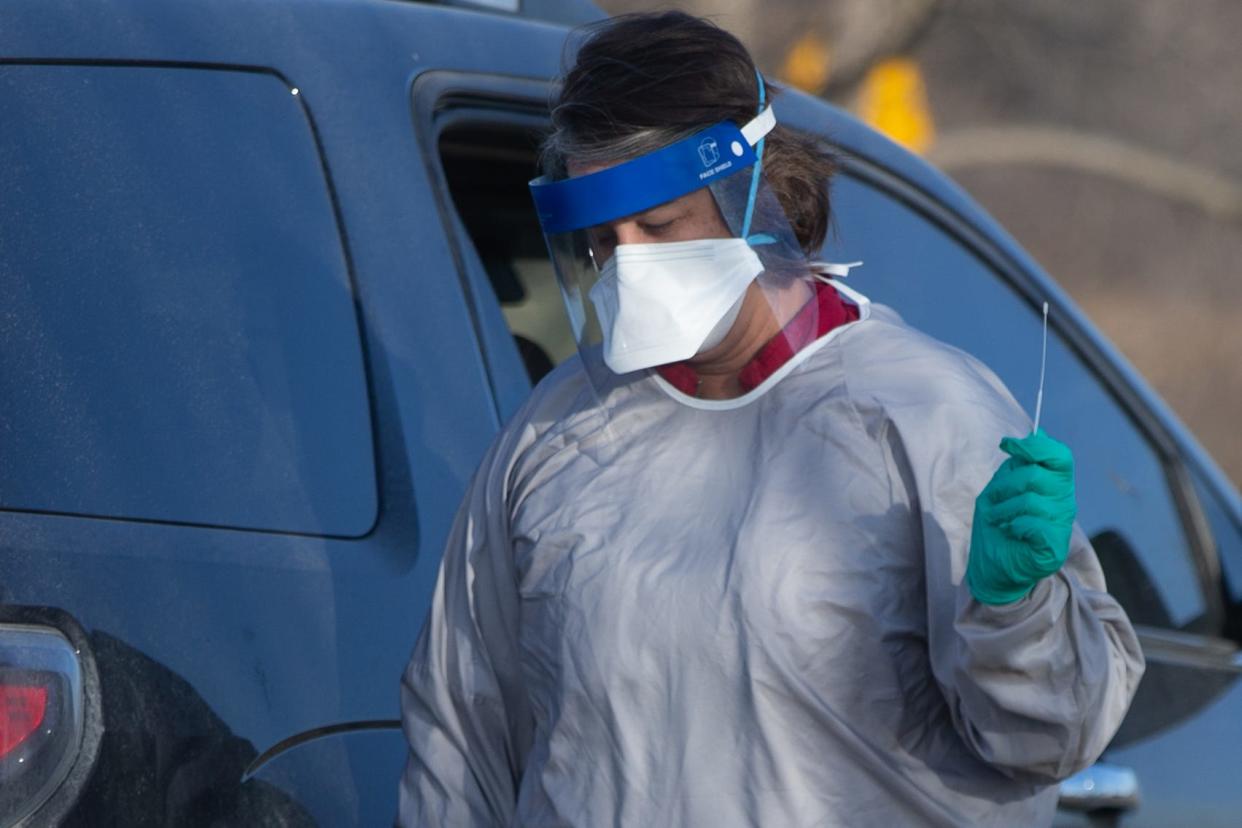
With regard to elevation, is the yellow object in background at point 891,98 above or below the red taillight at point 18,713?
above

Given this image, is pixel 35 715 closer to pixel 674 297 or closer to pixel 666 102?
pixel 674 297

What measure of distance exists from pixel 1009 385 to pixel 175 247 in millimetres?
1724

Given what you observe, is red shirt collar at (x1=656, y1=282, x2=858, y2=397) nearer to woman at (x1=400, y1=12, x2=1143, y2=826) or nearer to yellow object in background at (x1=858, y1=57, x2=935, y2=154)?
woman at (x1=400, y1=12, x2=1143, y2=826)

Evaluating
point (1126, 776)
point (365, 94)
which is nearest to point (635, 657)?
point (365, 94)

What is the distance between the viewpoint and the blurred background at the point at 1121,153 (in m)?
15.6

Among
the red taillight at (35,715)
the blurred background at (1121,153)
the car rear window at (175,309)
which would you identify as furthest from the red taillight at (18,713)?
the blurred background at (1121,153)

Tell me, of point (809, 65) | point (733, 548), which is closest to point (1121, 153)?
point (809, 65)

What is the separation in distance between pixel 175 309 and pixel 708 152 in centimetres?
69

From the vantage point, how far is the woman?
178cm

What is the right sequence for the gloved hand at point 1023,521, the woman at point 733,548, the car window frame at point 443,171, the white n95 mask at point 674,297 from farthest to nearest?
the car window frame at point 443,171 < the white n95 mask at point 674,297 < the woman at point 733,548 < the gloved hand at point 1023,521

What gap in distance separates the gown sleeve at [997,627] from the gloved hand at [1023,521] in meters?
0.03

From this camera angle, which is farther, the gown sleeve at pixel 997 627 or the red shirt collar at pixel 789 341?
the red shirt collar at pixel 789 341

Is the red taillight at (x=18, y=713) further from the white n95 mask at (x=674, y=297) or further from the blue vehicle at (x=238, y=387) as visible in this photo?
the white n95 mask at (x=674, y=297)

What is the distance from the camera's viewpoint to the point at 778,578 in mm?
1854
